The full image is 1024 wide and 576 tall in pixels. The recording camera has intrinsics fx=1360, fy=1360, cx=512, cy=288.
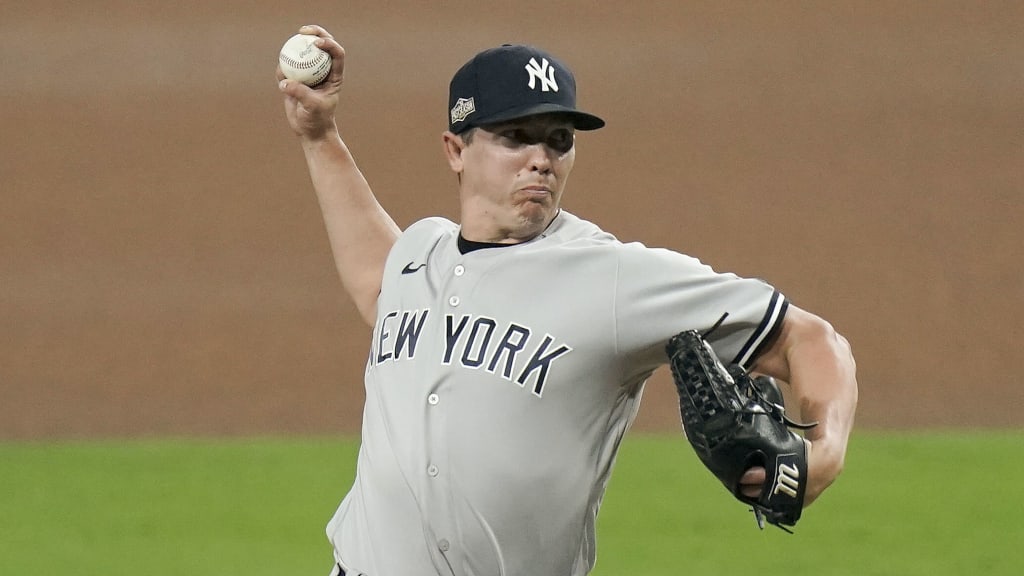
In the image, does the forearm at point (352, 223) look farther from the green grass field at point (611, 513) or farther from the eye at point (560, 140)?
the green grass field at point (611, 513)

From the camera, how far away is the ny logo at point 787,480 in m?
2.22

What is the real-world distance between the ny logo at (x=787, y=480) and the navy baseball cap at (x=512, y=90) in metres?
0.88

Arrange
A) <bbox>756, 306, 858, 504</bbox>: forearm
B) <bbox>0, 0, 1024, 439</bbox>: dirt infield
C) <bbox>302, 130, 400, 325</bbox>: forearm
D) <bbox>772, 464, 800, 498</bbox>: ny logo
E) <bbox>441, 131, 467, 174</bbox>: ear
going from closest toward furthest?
<bbox>772, 464, 800, 498</bbox>: ny logo, <bbox>756, 306, 858, 504</bbox>: forearm, <bbox>441, 131, 467, 174</bbox>: ear, <bbox>302, 130, 400, 325</bbox>: forearm, <bbox>0, 0, 1024, 439</bbox>: dirt infield

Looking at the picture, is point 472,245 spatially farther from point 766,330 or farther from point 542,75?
point 766,330

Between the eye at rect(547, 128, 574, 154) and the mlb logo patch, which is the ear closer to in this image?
the mlb logo patch

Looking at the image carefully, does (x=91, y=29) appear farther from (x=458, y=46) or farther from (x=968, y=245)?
(x=968, y=245)

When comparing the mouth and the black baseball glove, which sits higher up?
the mouth

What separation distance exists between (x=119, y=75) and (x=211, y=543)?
18.1ft

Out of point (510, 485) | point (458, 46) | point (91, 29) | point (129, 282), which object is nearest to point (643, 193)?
point (458, 46)

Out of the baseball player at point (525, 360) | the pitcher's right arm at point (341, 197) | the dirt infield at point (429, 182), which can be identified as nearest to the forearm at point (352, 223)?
the pitcher's right arm at point (341, 197)

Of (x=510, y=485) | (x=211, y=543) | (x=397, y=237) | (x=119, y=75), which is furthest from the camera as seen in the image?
(x=119, y=75)

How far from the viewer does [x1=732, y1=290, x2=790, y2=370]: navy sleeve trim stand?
2500mm

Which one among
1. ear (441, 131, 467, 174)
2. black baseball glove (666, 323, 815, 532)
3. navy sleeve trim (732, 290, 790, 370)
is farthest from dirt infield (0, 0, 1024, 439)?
black baseball glove (666, 323, 815, 532)

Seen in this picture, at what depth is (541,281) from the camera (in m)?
2.62
